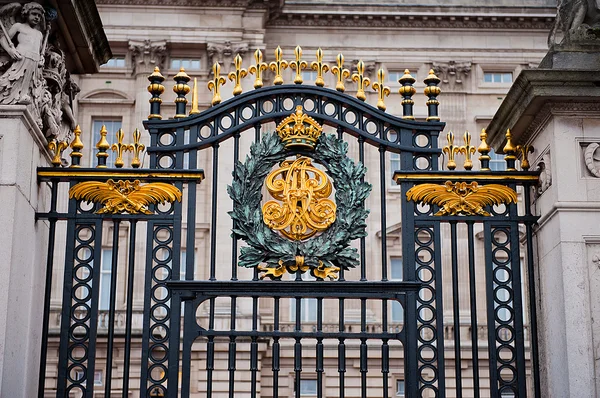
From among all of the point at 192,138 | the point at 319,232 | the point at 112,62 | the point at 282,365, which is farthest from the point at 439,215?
the point at 112,62

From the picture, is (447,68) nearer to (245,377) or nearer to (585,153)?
(245,377)

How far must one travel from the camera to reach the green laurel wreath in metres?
11.6

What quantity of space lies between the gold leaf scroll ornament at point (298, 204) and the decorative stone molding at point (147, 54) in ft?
75.0

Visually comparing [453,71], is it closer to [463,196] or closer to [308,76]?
[308,76]

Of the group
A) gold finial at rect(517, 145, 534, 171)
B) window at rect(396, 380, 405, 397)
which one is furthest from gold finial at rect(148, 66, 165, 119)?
window at rect(396, 380, 405, 397)

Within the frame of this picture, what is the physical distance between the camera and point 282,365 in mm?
31281

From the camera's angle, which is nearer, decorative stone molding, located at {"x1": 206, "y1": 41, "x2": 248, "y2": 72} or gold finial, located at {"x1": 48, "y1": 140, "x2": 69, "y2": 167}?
gold finial, located at {"x1": 48, "y1": 140, "x2": 69, "y2": 167}

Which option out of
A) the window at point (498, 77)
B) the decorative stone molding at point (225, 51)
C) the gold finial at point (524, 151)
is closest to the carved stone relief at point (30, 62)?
the gold finial at point (524, 151)

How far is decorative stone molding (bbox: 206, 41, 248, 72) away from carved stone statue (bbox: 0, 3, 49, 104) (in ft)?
74.1

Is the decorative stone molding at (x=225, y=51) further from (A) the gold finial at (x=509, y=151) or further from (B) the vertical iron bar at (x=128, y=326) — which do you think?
(B) the vertical iron bar at (x=128, y=326)

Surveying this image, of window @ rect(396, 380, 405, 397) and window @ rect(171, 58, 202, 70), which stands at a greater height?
window @ rect(171, 58, 202, 70)

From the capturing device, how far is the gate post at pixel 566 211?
1085 centimetres

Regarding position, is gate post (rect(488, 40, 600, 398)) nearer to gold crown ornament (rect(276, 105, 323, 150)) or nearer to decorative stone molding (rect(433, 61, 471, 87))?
gold crown ornament (rect(276, 105, 323, 150))

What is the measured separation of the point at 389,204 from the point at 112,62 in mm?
9432
